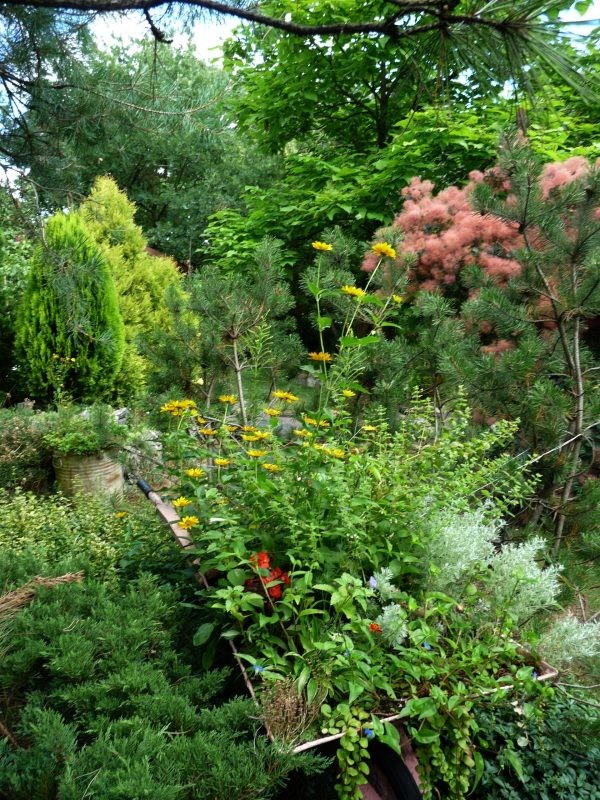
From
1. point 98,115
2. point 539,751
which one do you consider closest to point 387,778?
point 539,751

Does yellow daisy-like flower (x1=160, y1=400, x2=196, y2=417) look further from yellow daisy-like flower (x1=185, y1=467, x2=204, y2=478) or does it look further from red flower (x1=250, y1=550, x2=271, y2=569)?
red flower (x1=250, y1=550, x2=271, y2=569)

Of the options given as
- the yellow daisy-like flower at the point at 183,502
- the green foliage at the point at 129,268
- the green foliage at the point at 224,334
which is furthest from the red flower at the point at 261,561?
the green foliage at the point at 129,268

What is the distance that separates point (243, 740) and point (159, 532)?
1.28 metres

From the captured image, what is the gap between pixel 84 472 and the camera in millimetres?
4410

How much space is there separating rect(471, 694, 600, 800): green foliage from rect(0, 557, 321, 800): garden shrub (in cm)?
60

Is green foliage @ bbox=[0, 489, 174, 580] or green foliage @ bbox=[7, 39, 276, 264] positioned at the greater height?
green foliage @ bbox=[7, 39, 276, 264]

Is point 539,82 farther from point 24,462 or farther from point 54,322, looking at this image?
point 54,322

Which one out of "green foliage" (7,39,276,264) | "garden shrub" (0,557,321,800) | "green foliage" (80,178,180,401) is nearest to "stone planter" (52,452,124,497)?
"green foliage" (7,39,276,264)

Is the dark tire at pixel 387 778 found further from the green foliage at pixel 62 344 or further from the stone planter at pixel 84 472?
the green foliage at pixel 62 344

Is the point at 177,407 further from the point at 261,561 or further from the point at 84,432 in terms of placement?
the point at 84,432

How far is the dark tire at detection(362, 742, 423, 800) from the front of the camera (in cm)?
158

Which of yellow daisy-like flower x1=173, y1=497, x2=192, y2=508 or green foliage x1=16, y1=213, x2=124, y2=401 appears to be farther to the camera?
green foliage x1=16, y1=213, x2=124, y2=401

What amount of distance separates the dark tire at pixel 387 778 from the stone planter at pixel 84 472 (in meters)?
3.07

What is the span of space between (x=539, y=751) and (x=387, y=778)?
47 centimetres
